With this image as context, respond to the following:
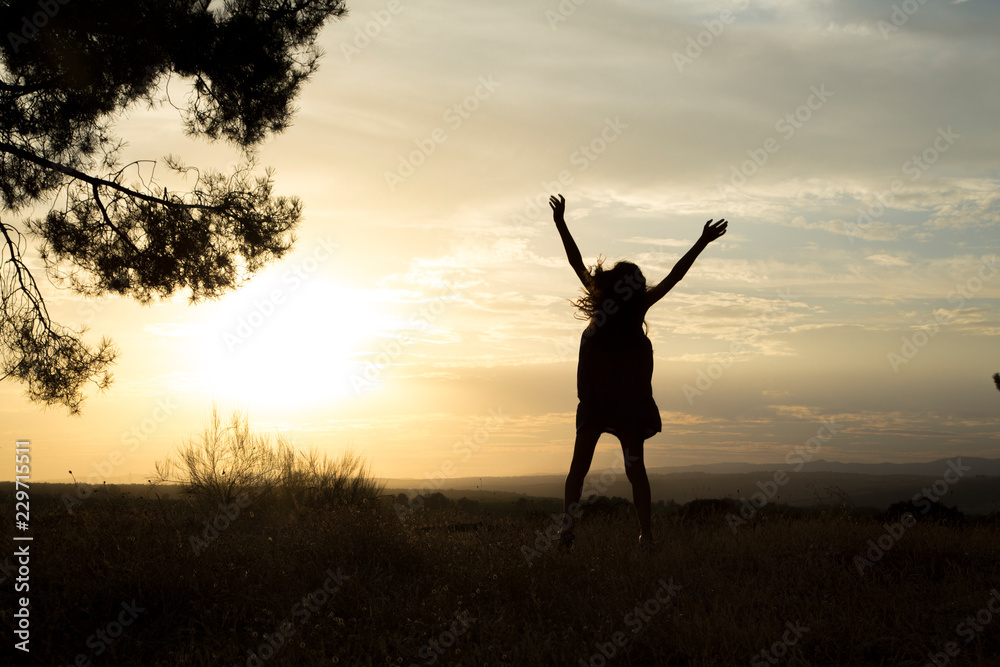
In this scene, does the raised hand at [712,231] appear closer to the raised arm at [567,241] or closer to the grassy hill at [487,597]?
the raised arm at [567,241]

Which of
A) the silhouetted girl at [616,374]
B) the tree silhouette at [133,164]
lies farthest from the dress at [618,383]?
the tree silhouette at [133,164]

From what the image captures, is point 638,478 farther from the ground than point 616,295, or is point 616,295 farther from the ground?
point 616,295

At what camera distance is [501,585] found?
462 cm

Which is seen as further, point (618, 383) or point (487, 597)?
point (618, 383)

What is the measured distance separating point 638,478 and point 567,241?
209 centimetres

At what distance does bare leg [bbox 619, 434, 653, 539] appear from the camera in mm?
5848

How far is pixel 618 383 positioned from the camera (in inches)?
235

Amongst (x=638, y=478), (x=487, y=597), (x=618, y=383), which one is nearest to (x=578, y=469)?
(x=638, y=478)

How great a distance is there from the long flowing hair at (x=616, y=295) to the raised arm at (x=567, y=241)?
7cm

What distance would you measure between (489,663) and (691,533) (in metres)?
4.04

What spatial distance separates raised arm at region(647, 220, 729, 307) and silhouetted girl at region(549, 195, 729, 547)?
0.03m

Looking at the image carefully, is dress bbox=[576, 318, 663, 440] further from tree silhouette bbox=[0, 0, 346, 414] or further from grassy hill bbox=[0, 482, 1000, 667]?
tree silhouette bbox=[0, 0, 346, 414]

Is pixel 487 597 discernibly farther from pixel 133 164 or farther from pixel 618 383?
pixel 133 164

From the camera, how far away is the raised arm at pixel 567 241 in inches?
234
